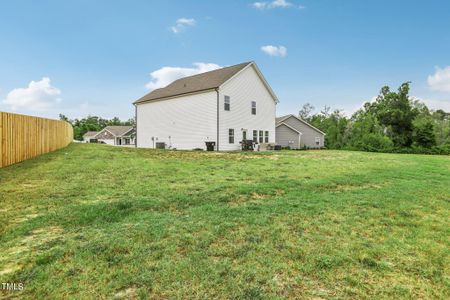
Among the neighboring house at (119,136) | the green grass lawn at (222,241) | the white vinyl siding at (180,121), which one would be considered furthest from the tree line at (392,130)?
the neighboring house at (119,136)

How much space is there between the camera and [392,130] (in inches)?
1302

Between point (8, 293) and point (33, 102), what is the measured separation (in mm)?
36626

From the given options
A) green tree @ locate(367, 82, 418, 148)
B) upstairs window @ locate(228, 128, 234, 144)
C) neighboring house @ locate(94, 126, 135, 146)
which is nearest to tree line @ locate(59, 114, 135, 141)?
neighboring house @ locate(94, 126, 135, 146)

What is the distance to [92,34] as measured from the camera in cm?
1827

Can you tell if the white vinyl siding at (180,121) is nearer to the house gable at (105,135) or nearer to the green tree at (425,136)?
the green tree at (425,136)

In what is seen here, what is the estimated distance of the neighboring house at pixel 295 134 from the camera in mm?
29906

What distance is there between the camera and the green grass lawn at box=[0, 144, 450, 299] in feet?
7.58

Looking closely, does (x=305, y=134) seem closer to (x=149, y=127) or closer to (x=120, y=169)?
(x=149, y=127)

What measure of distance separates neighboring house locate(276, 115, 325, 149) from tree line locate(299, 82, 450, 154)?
3793mm

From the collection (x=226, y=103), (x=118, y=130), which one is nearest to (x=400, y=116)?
(x=226, y=103)

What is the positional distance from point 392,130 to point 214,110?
2603cm

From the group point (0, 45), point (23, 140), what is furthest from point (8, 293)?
point (0, 45)

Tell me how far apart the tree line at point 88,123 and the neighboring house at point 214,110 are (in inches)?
1890

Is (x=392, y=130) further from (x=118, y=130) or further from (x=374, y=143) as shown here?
(x=118, y=130)
